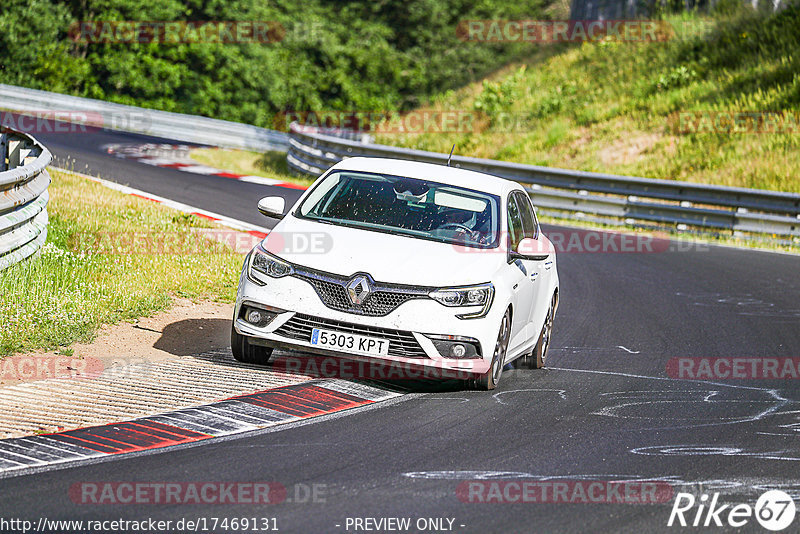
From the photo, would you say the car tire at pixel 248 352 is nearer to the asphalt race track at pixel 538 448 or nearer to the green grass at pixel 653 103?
the asphalt race track at pixel 538 448

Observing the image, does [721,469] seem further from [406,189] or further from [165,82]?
[165,82]

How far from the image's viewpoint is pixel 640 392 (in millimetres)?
8602

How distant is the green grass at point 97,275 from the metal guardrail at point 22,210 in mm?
157

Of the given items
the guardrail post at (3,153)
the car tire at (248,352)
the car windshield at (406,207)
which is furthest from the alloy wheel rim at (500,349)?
the guardrail post at (3,153)

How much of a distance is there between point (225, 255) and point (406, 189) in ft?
16.9

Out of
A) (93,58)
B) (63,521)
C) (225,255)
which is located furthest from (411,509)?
(93,58)

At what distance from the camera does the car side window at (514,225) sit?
8.77m

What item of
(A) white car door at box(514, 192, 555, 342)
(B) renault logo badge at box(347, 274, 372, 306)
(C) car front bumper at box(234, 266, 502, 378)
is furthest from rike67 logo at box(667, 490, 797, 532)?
(A) white car door at box(514, 192, 555, 342)
